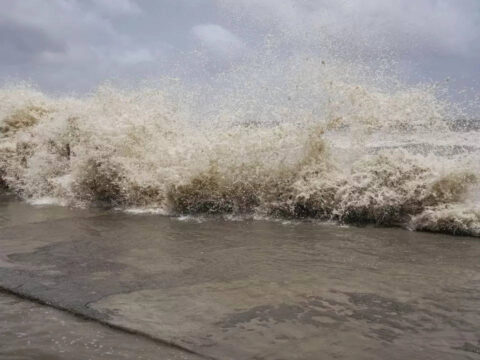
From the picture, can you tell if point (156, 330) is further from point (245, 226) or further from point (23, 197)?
point (23, 197)

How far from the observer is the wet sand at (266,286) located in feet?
9.27

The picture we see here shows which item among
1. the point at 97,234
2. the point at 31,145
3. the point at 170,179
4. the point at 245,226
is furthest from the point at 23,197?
the point at 245,226

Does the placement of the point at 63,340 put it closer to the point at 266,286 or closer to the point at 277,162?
the point at 266,286

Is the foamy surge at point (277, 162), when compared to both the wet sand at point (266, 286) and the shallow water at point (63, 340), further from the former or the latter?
the shallow water at point (63, 340)

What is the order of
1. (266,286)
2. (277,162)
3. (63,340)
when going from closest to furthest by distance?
(63,340) < (266,286) < (277,162)

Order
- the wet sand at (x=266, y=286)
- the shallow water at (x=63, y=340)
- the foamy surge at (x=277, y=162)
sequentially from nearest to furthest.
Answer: the shallow water at (x=63, y=340) → the wet sand at (x=266, y=286) → the foamy surge at (x=277, y=162)

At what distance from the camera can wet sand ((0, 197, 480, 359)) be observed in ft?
9.27

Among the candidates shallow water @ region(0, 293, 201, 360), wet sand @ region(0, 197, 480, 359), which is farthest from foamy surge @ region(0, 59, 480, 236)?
shallow water @ region(0, 293, 201, 360)

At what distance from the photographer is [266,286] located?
3.77m

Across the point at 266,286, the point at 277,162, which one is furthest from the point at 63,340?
the point at 277,162

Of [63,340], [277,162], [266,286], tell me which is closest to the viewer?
[63,340]

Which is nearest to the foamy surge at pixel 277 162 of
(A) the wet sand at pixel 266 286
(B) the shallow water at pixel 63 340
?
(A) the wet sand at pixel 266 286

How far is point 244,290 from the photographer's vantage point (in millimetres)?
3701

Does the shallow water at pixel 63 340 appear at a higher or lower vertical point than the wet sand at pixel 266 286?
lower
